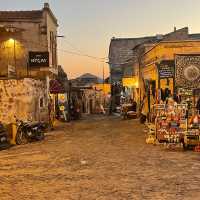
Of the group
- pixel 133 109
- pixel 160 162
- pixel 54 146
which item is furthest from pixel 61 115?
pixel 160 162

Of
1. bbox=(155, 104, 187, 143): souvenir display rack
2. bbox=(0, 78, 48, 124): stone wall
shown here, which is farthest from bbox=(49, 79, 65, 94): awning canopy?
bbox=(155, 104, 187, 143): souvenir display rack

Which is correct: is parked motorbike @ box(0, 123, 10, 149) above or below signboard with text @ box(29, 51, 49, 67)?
below

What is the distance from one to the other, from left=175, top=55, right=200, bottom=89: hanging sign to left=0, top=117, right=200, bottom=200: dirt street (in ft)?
16.9

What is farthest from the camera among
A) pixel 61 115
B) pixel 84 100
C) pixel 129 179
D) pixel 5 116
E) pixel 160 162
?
pixel 84 100

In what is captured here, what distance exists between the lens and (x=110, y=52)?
220 ft

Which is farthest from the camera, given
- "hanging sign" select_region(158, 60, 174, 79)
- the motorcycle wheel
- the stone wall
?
the stone wall

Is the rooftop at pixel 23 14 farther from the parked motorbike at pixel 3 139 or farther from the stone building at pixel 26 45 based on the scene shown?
the parked motorbike at pixel 3 139

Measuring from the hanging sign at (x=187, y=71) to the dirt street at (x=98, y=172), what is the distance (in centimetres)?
514

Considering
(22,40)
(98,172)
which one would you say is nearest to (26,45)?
(22,40)

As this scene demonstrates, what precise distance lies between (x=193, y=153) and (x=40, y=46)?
19.4m

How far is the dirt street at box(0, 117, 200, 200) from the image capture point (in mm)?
10866

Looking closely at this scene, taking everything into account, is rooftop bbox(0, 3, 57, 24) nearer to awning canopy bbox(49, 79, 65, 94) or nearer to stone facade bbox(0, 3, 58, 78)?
stone facade bbox(0, 3, 58, 78)

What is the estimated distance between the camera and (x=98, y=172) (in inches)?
527

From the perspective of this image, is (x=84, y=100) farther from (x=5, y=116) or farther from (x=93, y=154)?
(x=93, y=154)
